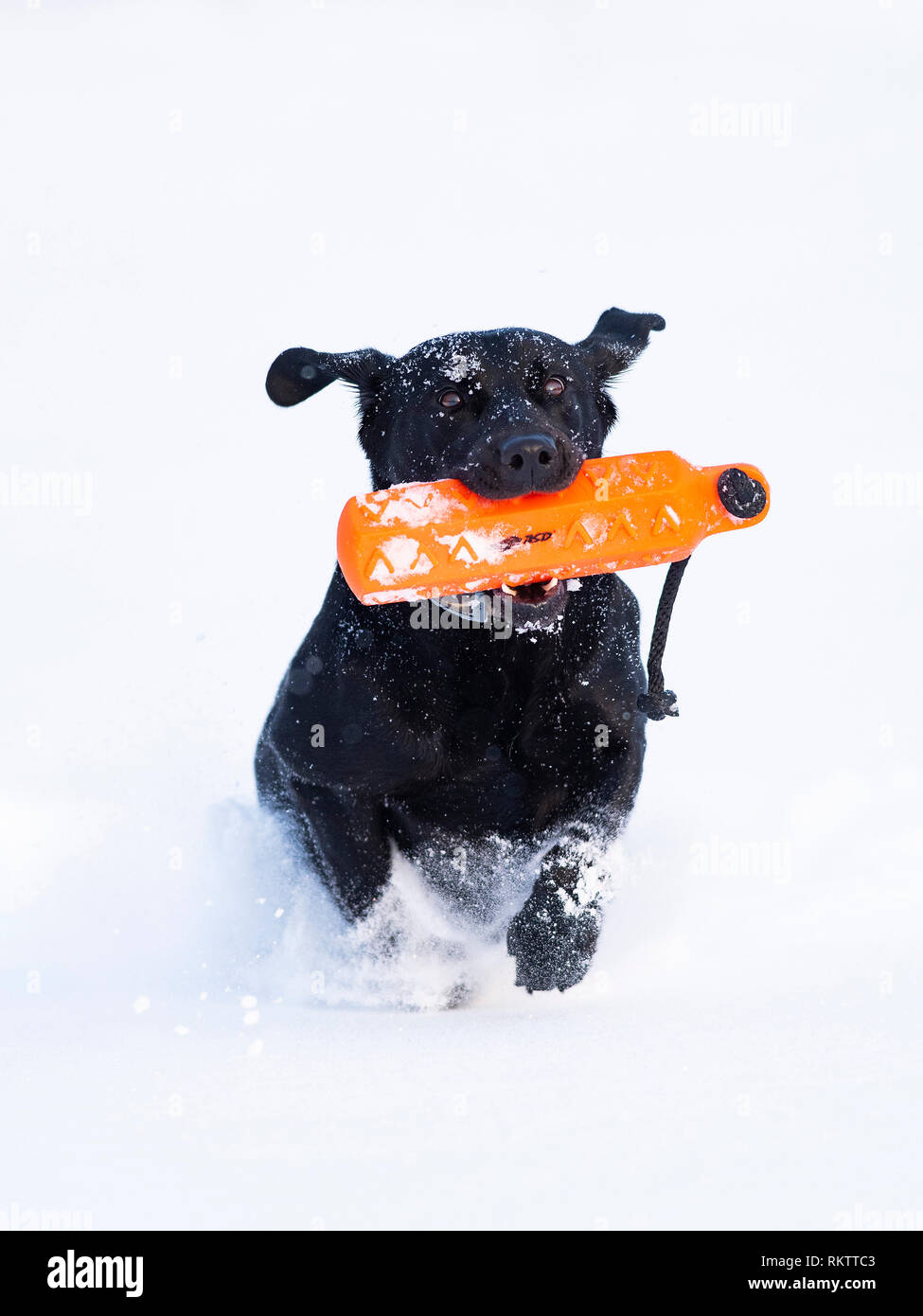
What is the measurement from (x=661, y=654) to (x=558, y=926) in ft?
2.17

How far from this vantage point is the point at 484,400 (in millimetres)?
2891

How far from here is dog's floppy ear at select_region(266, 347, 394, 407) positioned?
3.13 m

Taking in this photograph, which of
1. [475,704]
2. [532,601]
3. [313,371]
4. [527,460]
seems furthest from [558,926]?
[313,371]

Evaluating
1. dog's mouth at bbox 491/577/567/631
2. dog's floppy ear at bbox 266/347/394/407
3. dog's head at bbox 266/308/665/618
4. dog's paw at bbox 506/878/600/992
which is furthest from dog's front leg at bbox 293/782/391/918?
dog's floppy ear at bbox 266/347/394/407

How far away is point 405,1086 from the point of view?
211 centimetres

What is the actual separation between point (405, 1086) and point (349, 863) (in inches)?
45.9

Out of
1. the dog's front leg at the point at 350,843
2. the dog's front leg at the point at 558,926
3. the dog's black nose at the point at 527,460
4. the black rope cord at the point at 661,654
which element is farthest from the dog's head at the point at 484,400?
the dog's front leg at the point at 350,843

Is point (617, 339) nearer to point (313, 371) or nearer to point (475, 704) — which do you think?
point (313, 371)

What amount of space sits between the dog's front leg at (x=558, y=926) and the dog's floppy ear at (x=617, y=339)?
1242mm

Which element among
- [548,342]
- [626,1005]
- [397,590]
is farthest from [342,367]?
[626,1005]

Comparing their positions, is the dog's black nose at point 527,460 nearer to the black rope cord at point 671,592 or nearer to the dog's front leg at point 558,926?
the black rope cord at point 671,592

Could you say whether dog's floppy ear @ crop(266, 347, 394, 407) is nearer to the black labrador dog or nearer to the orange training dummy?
the black labrador dog

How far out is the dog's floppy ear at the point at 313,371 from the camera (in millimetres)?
3135

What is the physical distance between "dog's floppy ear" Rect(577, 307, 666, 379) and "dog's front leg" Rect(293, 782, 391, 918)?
4.10 feet
